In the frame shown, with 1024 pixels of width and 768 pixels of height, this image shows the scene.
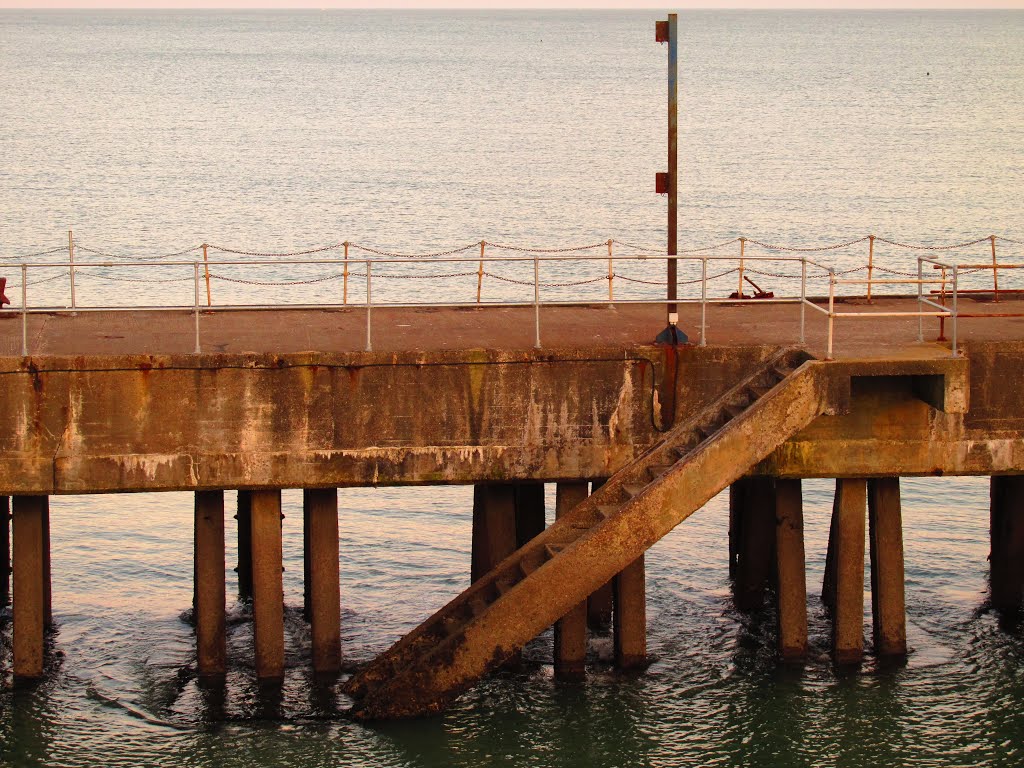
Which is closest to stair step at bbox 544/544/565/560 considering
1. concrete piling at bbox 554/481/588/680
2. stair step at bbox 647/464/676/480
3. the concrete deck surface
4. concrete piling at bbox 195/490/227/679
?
concrete piling at bbox 554/481/588/680

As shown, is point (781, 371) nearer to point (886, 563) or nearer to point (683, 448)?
point (683, 448)

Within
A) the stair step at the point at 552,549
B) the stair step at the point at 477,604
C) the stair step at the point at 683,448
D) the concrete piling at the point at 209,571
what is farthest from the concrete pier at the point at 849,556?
the concrete piling at the point at 209,571

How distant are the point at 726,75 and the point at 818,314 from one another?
144m

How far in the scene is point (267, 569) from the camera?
2020 cm

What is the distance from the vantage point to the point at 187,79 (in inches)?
6388

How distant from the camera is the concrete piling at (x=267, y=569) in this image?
66.2ft

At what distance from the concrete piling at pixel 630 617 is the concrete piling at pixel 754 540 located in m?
2.65

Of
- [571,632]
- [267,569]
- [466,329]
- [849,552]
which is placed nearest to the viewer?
[267,569]

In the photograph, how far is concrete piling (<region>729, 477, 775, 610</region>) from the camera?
2323cm

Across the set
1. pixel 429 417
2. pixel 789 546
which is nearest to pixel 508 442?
pixel 429 417

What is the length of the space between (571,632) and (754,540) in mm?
3693

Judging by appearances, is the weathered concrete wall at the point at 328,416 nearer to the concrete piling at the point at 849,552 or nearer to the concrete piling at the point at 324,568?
the concrete piling at the point at 324,568

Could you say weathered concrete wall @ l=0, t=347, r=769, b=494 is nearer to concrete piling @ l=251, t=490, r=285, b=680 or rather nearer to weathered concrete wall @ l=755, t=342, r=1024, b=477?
concrete piling @ l=251, t=490, r=285, b=680

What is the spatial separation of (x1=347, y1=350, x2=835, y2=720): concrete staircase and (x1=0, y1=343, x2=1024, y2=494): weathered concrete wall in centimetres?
39
